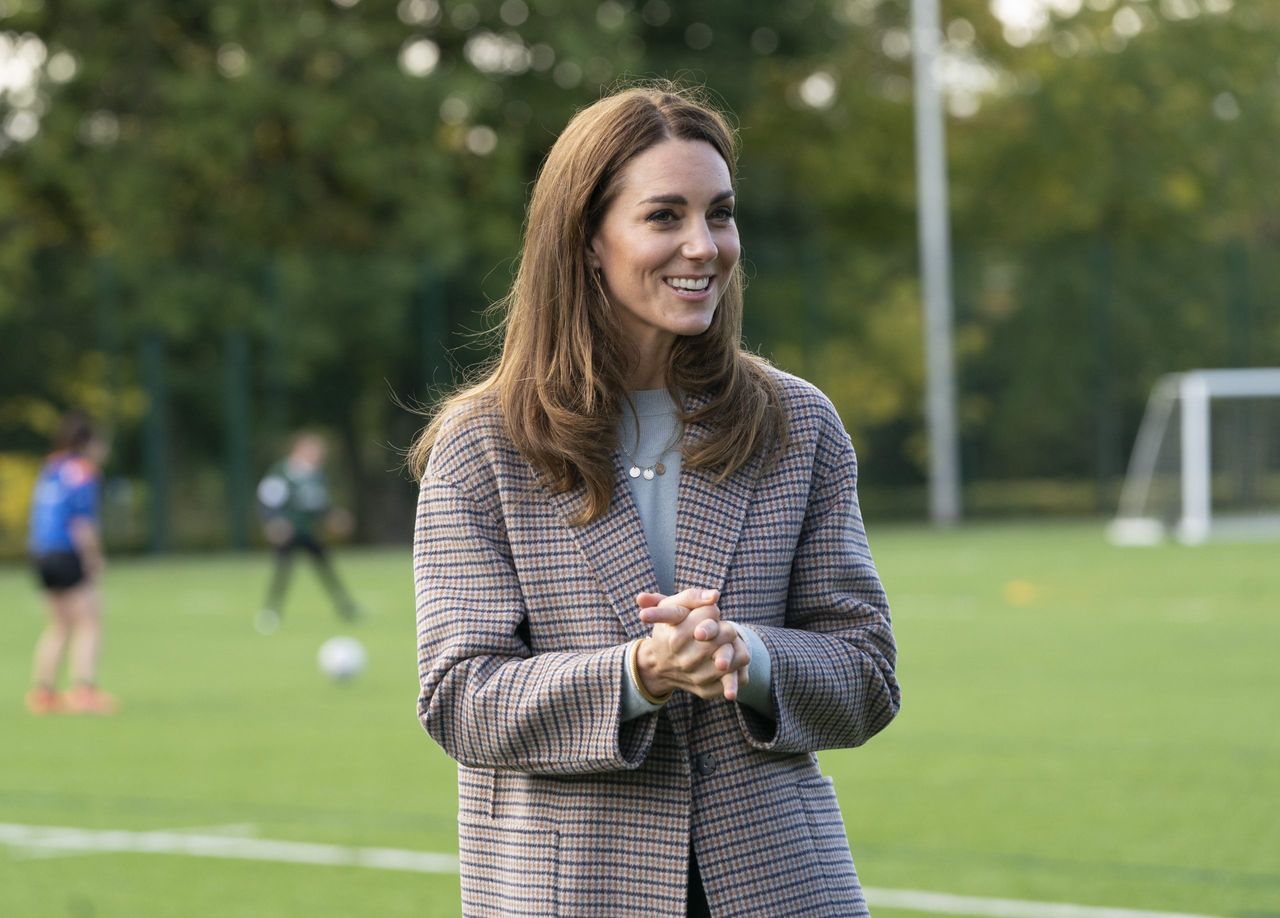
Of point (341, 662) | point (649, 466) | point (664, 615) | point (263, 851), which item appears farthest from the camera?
point (341, 662)

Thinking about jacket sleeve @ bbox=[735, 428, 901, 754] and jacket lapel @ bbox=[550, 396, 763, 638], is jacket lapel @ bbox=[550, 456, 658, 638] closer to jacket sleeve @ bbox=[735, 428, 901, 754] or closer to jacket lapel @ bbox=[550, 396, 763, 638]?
jacket lapel @ bbox=[550, 396, 763, 638]

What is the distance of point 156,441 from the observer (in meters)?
31.5

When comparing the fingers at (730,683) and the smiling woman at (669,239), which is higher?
the smiling woman at (669,239)

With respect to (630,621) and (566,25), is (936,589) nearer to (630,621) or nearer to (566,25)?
(566,25)

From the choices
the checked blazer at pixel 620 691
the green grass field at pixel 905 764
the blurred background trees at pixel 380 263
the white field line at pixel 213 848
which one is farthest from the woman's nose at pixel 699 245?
the blurred background trees at pixel 380 263

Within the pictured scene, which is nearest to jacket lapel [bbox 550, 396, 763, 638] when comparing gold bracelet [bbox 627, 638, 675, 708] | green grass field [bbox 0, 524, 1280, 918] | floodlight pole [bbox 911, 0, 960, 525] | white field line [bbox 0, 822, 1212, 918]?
gold bracelet [bbox 627, 638, 675, 708]

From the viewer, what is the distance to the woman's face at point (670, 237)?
298 cm

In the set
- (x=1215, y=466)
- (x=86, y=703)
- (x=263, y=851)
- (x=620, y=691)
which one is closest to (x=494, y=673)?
(x=620, y=691)

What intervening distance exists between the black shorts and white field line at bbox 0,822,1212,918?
4.64 meters

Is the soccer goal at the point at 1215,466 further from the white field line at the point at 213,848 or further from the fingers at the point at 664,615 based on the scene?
the fingers at the point at 664,615

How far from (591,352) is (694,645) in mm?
519

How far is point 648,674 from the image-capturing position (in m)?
2.75

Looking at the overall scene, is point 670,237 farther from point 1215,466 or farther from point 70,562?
point 1215,466

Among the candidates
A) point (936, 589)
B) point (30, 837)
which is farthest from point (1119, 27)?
point (30, 837)
